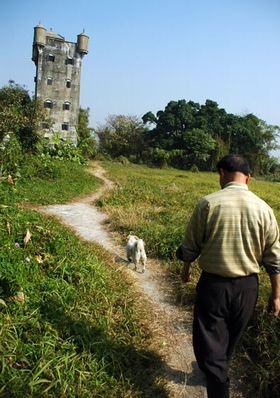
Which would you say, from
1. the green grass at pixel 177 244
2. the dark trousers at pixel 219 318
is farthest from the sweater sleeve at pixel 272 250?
the green grass at pixel 177 244

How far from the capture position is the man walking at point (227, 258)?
2410mm

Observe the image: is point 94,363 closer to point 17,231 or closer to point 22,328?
point 22,328

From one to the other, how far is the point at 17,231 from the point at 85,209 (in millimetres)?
4798

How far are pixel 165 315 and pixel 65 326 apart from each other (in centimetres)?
133

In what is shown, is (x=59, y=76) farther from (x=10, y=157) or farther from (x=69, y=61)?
(x=10, y=157)

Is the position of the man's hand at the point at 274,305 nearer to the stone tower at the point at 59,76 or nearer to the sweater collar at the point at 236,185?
the sweater collar at the point at 236,185

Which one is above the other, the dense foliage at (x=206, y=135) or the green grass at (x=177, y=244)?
the dense foliage at (x=206, y=135)

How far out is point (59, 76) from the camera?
28.6 m

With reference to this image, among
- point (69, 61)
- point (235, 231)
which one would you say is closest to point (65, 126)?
point (69, 61)

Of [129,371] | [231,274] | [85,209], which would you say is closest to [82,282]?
[129,371]

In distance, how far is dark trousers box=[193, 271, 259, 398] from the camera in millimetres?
2467

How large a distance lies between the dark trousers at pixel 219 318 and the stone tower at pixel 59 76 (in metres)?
27.0

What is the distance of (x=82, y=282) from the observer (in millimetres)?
4211

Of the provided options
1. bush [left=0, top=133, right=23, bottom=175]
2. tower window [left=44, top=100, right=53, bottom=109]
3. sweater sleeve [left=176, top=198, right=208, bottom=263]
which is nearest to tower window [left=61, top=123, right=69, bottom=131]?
tower window [left=44, top=100, right=53, bottom=109]
